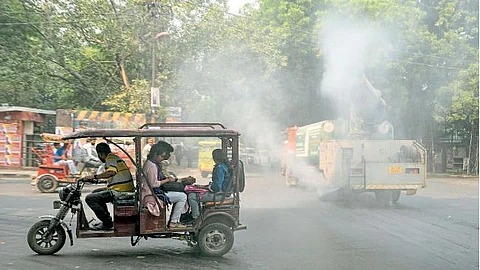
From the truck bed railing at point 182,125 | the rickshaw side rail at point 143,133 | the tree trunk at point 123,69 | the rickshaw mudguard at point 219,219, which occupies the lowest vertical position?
the rickshaw mudguard at point 219,219

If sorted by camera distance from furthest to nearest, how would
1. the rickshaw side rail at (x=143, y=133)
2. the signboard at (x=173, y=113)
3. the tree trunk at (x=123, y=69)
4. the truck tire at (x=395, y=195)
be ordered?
the tree trunk at (x=123, y=69) → the signboard at (x=173, y=113) → the truck tire at (x=395, y=195) → the rickshaw side rail at (x=143, y=133)

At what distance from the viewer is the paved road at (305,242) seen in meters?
7.77

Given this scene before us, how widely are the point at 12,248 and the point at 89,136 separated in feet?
6.94

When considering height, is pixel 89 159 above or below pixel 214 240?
above

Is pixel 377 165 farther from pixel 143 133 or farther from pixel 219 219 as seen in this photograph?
pixel 143 133

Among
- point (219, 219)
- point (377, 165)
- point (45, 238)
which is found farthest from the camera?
point (377, 165)

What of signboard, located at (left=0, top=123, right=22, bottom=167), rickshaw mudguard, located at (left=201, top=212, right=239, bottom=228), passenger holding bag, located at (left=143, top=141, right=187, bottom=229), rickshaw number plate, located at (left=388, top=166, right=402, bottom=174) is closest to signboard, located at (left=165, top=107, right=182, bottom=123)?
signboard, located at (left=0, top=123, right=22, bottom=167)

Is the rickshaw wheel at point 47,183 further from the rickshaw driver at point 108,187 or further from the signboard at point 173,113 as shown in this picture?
the rickshaw driver at point 108,187

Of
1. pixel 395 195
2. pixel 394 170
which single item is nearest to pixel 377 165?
pixel 394 170

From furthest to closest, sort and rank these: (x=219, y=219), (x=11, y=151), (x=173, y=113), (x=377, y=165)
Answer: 1. (x=11, y=151)
2. (x=173, y=113)
3. (x=377, y=165)
4. (x=219, y=219)

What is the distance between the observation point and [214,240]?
816cm

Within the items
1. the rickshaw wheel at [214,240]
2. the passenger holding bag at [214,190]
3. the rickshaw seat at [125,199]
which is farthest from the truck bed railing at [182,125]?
the rickshaw wheel at [214,240]

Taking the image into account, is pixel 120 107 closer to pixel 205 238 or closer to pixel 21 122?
pixel 21 122

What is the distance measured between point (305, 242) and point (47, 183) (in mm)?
10010
